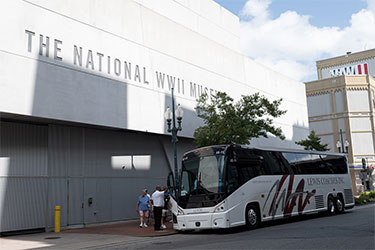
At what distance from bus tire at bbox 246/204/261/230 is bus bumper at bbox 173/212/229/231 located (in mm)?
1429

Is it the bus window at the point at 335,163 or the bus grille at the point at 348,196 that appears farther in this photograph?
the bus grille at the point at 348,196

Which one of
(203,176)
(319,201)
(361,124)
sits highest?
(361,124)

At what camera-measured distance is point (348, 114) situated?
5822cm

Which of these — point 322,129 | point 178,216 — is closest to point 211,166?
point 178,216

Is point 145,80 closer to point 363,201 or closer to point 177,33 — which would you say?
point 177,33

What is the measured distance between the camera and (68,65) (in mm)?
17453

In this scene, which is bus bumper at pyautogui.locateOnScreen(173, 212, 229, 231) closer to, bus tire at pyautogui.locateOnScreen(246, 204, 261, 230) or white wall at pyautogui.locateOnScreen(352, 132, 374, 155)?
bus tire at pyautogui.locateOnScreen(246, 204, 261, 230)

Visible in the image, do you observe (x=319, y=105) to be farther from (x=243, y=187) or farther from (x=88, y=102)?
(x=243, y=187)

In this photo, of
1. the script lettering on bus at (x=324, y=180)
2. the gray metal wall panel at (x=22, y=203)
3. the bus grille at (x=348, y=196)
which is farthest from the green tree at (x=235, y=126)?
the gray metal wall panel at (x=22, y=203)

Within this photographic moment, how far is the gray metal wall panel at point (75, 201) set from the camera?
18719 mm

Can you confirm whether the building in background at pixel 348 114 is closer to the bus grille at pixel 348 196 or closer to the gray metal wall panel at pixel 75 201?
the bus grille at pixel 348 196

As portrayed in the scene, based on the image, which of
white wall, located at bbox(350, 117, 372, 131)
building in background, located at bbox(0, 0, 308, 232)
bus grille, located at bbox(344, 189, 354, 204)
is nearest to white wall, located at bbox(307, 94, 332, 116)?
white wall, located at bbox(350, 117, 372, 131)

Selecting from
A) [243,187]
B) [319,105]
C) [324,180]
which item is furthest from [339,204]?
[319,105]

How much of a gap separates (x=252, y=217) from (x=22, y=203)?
396 inches
